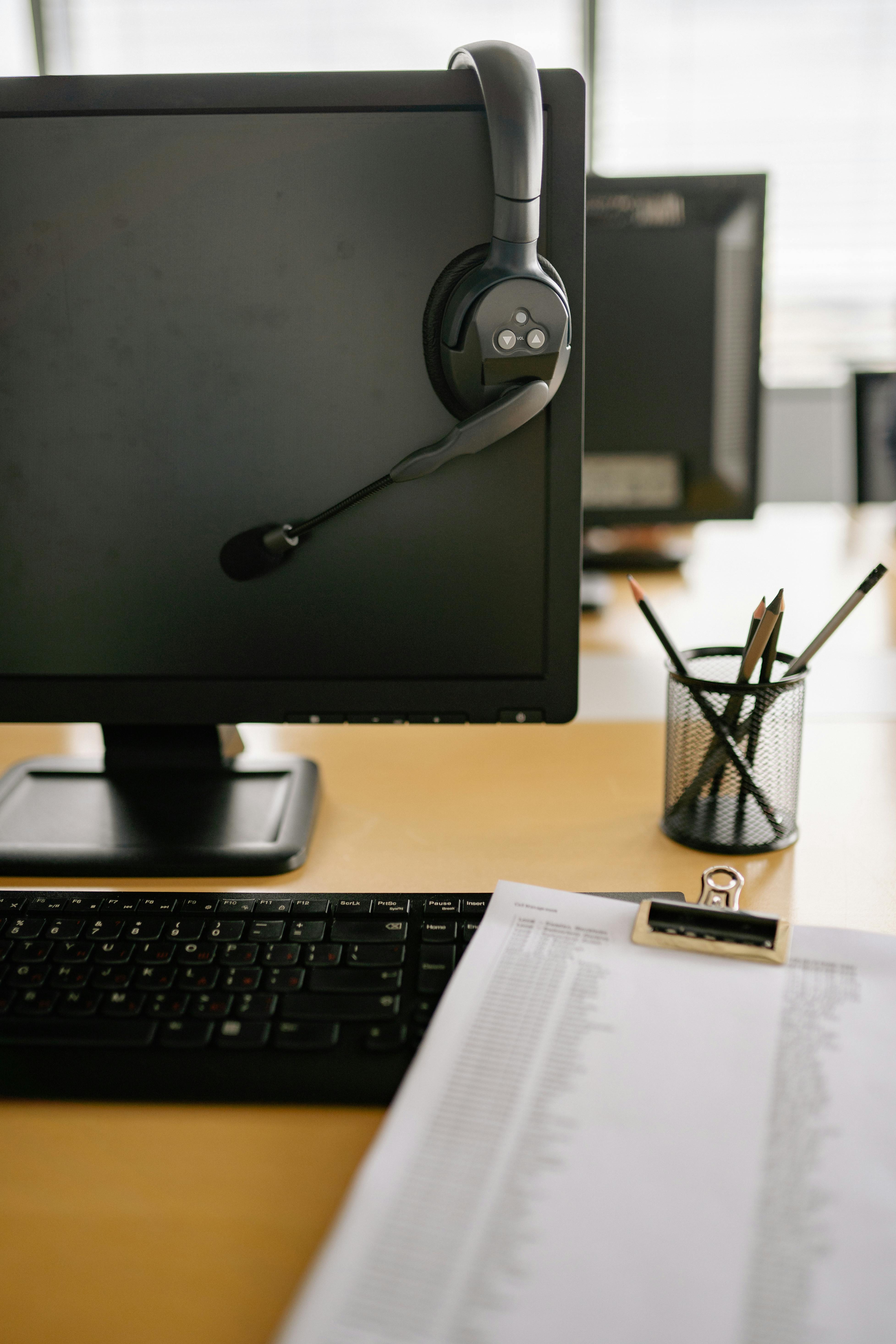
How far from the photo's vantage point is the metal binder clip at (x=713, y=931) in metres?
0.47

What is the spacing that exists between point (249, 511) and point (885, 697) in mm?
633

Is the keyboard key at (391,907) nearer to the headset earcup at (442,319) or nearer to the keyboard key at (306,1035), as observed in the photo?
the keyboard key at (306,1035)

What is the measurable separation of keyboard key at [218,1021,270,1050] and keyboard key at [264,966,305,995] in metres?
0.02

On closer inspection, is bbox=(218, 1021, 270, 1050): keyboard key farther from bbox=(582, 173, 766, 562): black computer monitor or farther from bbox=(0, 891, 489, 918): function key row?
bbox=(582, 173, 766, 562): black computer monitor

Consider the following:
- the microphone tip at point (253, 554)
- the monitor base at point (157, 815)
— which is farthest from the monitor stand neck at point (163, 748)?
the microphone tip at point (253, 554)

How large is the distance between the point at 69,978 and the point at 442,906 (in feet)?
0.62

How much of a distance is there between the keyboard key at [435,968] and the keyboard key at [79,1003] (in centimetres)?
15

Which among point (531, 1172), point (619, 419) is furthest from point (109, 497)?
point (619, 419)

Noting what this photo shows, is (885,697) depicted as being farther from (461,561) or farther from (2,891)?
(2,891)

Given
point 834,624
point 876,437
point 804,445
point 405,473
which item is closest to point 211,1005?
point 405,473

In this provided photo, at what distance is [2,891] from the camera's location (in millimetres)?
545

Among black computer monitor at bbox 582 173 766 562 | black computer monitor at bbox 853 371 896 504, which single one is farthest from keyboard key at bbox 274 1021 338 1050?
black computer monitor at bbox 853 371 896 504

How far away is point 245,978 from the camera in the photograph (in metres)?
0.48

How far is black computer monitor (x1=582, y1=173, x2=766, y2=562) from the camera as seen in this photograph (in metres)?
1.12
